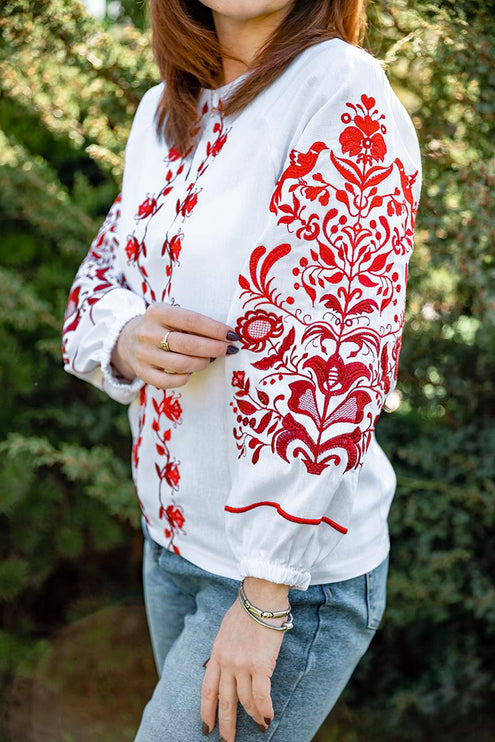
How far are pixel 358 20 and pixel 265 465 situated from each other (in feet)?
2.42

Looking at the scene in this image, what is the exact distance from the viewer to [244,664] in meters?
1.00

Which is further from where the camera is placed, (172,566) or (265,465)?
(172,566)

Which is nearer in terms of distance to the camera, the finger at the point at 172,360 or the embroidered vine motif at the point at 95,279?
the finger at the point at 172,360

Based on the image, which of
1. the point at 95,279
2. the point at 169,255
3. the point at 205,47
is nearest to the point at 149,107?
the point at 205,47

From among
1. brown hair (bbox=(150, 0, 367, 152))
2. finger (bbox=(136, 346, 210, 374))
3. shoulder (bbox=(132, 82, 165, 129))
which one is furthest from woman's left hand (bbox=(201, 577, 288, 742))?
shoulder (bbox=(132, 82, 165, 129))

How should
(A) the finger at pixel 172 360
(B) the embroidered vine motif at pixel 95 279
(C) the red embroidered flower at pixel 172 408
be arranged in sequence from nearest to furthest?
Answer: (A) the finger at pixel 172 360, (C) the red embroidered flower at pixel 172 408, (B) the embroidered vine motif at pixel 95 279

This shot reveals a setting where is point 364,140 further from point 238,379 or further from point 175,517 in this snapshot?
point 175,517

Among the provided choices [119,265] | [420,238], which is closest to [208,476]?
[119,265]

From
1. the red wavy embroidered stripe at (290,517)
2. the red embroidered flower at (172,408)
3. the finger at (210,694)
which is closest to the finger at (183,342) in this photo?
the red embroidered flower at (172,408)

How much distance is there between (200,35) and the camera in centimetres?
127

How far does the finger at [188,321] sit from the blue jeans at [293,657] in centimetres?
38

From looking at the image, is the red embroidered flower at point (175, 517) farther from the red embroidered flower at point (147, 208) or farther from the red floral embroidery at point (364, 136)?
the red floral embroidery at point (364, 136)

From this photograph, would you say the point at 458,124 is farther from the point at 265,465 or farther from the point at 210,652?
the point at 210,652

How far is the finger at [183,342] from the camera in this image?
104cm
